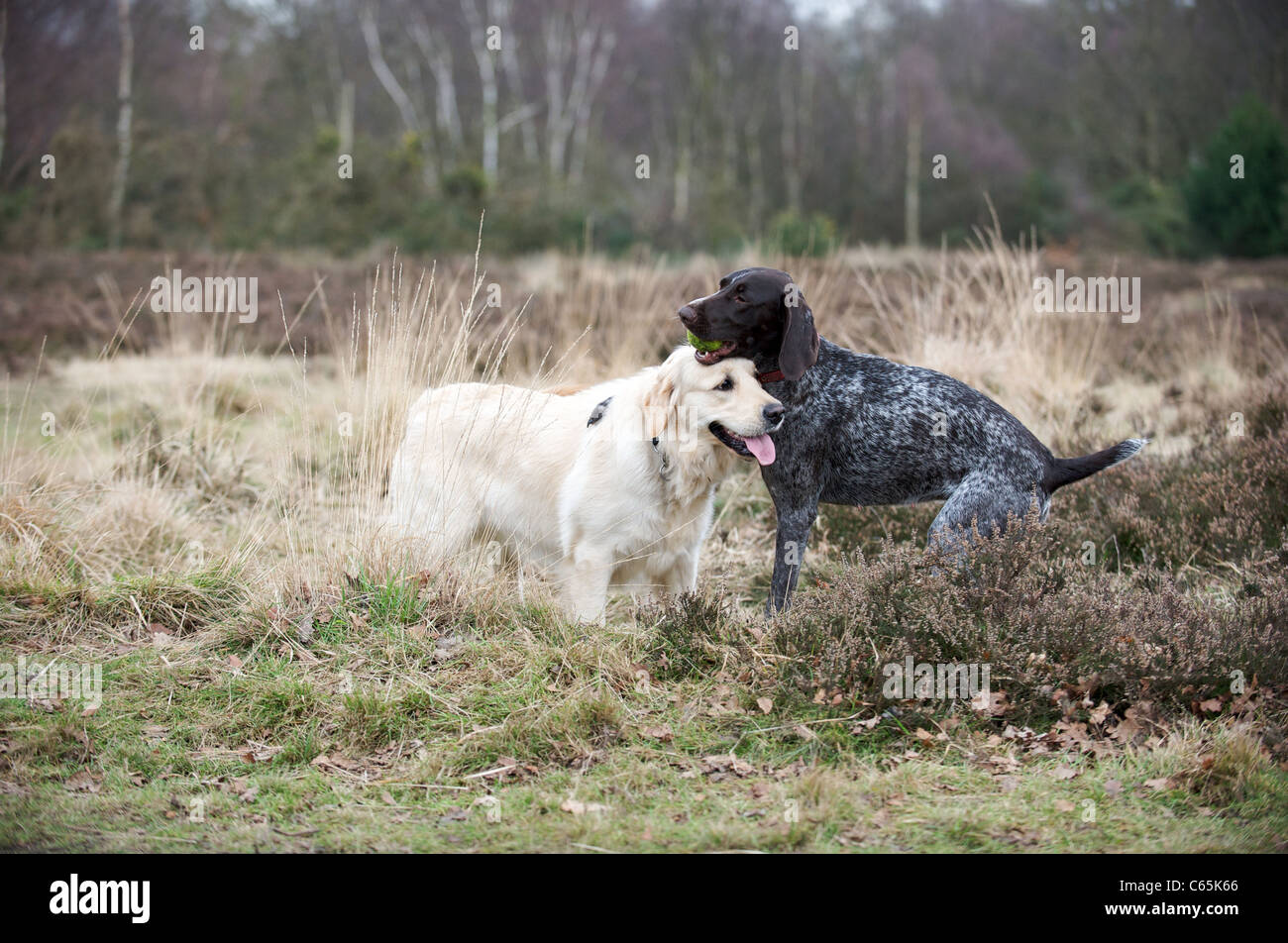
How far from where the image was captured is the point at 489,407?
16.0 feet

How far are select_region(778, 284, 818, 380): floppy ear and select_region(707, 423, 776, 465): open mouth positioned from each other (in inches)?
11.9

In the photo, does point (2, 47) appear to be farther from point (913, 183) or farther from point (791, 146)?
point (913, 183)

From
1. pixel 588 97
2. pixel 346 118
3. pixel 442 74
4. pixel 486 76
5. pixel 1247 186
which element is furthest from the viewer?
pixel 588 97

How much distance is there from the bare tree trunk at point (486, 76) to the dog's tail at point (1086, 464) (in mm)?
22331

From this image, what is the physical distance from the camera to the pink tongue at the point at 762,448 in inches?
157

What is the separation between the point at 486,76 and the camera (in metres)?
26.9

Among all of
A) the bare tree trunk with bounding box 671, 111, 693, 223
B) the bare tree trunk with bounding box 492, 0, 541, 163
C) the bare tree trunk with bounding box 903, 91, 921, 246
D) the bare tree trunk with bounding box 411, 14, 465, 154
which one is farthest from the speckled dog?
the bare tree trunk with bounding box 903, 91, 921, 246

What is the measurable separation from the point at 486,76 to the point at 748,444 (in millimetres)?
25348

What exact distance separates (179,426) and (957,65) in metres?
37.8

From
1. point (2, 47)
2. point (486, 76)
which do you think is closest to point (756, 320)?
point (2, 47)

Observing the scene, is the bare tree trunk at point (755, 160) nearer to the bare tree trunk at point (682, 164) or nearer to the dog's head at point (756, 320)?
the bare tree trunk at point (682, 164)

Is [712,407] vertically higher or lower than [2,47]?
lower

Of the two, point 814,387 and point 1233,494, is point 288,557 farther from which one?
point 1233,494

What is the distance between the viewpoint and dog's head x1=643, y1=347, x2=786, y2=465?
3979 mm
